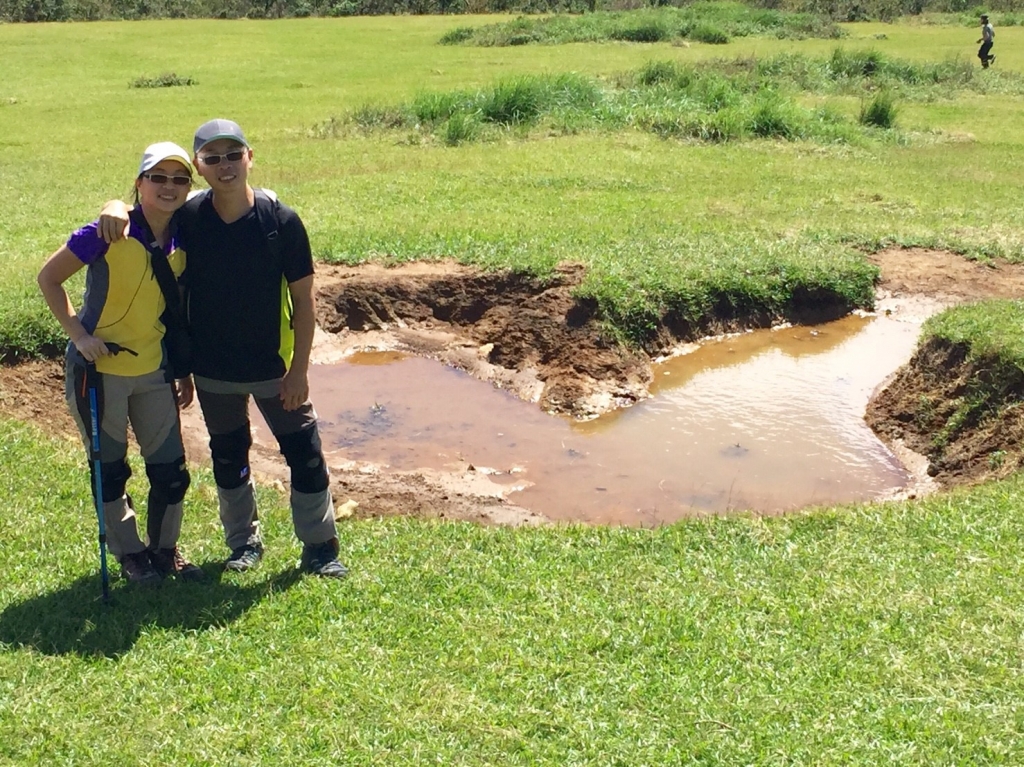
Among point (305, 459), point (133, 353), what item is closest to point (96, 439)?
point (133, 353)

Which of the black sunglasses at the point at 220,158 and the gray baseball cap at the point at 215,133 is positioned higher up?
the gray baseball cap at the point at 215,133

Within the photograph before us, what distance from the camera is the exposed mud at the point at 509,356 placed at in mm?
7367

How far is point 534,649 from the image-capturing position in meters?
4.55

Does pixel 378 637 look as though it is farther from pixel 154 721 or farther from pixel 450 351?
pixel 450 351

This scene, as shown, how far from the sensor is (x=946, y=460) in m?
7.82

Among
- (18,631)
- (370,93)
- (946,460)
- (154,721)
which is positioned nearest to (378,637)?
(154,721)

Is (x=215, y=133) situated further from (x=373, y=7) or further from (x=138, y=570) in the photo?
(x=373, y=7)

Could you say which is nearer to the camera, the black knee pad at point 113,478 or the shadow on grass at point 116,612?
the shadow on grass at point 116,612

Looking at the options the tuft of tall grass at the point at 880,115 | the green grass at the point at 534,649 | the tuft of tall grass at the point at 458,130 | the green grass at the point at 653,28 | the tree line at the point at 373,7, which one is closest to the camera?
the green grass at the point at 534,649

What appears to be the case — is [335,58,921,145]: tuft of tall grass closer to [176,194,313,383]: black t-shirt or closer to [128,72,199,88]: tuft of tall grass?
[128,72,199,88]: tuft of tall grass

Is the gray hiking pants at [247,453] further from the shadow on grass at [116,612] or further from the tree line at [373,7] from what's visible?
the tree line at [373,7]

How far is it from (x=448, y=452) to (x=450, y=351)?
5.99ft

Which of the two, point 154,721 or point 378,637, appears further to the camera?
point 378,637

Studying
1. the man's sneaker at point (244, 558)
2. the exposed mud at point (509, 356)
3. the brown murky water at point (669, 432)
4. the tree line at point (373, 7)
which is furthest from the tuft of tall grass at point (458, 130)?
the tree line at point (373, 7)
